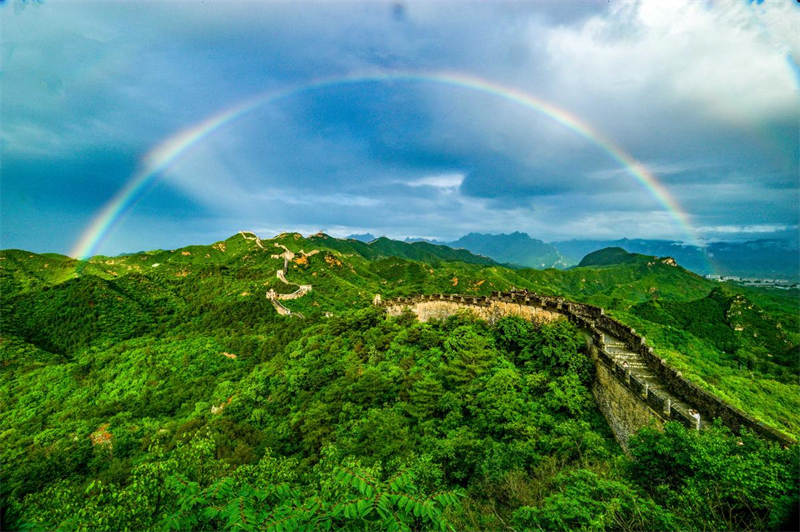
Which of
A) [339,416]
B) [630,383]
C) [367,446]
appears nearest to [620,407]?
[630,383]

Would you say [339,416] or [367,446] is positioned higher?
[367,446]

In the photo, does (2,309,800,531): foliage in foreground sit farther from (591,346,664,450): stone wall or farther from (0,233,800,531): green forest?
(591,346,664,450): stone wall

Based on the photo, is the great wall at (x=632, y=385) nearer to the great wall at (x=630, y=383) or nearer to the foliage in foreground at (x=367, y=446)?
the great wall at (x=630, y=383)

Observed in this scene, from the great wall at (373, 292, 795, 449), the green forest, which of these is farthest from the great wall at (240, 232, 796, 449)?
the green forest

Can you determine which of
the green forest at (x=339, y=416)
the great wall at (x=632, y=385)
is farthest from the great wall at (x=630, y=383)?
the green forest at (x=339, y=416)

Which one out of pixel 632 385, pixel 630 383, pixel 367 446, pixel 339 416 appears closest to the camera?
pixel 632 385

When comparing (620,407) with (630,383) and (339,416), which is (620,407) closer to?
(630,383)
